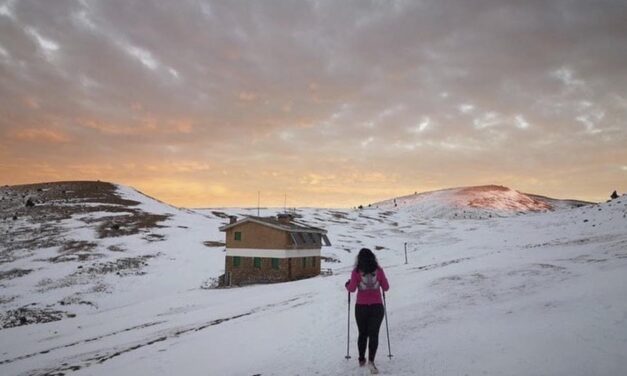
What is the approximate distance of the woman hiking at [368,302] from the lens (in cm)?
966

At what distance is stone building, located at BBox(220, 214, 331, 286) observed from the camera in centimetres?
4588

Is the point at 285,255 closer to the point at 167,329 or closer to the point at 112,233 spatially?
the point at 167,329

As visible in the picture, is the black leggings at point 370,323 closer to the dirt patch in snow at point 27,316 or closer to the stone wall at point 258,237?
the dirt patch in snow at point 27,316

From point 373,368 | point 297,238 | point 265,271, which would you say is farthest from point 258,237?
point 373,368

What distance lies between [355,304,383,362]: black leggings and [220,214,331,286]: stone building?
36090 mm

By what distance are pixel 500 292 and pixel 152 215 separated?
85.8 meters

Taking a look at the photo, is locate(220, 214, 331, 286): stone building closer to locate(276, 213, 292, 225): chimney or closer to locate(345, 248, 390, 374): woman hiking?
locate(276, 213, 292, 225): chimney

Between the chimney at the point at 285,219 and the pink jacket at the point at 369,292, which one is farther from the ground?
the chimney at the point at 285,219

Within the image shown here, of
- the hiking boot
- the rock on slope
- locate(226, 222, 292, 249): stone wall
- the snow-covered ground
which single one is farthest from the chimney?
the hiking boot

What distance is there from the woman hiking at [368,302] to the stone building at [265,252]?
118 ft

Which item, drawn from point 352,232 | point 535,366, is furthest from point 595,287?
point 352,232

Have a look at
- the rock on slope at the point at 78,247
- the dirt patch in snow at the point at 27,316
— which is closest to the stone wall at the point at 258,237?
the rock on slope at the point at 78,247

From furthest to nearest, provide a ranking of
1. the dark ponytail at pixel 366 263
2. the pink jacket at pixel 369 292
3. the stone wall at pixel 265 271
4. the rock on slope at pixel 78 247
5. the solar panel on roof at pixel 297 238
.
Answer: the solar panel on roof at pixel 297 238, the stone wall at pixel 265 271, the rock on slope at pixel 78 247, the dark ponytail at pixel 366 263, the pink jacket at pixel 369 292

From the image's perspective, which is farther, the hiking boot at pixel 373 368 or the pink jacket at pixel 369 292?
the pink jacket at pixel 369 292
